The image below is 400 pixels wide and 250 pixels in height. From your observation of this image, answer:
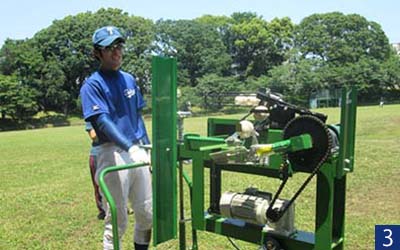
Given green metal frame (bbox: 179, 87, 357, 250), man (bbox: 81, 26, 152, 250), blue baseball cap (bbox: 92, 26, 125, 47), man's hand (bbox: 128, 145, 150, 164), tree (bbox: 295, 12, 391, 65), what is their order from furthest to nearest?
1. tree (bbox: 295, 12, 391, 65)
2. blue baseball cap (bbox: 92, 26, 125, 47)
3. man (bbox: 81, 26, 152, 250)
4. man's hand (bbox: 128, 145, 150, 164)
5. green metal frame (bbox: 179, 87, 357, 250)

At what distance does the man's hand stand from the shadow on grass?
4676cm

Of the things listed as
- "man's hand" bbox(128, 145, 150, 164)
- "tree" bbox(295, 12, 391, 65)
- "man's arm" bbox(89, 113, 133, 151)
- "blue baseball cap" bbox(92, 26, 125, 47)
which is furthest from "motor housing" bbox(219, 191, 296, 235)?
"tree" bbox(295, 12, 391, 65)

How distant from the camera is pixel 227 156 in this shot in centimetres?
288

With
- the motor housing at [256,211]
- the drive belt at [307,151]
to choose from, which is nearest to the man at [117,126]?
the motor housing at [256,211]

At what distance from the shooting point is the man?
12.0 ft

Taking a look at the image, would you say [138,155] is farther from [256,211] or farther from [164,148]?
[256,211]

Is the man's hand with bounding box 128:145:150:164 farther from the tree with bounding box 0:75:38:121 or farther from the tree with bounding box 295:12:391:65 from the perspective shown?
the tree with bounding box 295:12:391:65

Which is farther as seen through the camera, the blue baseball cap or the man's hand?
the blue baseball cap

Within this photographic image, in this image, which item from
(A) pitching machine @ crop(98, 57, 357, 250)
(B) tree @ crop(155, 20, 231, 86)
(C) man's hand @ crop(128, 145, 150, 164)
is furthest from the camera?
(B) tree @ crop(155, 20, 231, 86)

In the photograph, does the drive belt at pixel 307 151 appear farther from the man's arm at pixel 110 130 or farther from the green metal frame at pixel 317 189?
the man's arm at pixel 110 130

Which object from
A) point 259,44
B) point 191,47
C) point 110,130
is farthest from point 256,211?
point 259,44

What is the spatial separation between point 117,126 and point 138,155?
16.9 inches

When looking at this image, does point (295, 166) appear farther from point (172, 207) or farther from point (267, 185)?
point (267, 185)

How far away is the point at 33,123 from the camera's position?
49188mm
